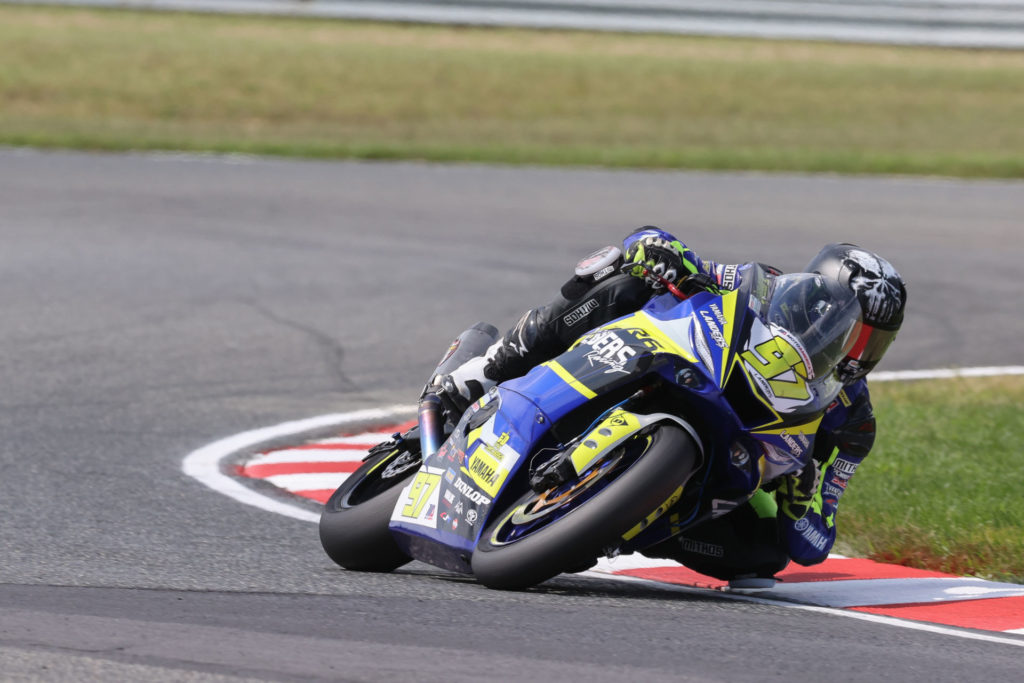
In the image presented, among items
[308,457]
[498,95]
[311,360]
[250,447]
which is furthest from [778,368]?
[498,95]

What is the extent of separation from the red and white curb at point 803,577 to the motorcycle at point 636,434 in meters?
0.47

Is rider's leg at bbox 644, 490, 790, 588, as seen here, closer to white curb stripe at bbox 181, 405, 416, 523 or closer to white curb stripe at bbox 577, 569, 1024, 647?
white curb stripe at bbox 577, 569, 1024, 647

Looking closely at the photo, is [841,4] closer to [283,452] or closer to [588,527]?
[283,452]

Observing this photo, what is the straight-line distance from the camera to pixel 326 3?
105 feet

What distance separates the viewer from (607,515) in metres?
4.61

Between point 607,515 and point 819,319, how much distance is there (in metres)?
0.98

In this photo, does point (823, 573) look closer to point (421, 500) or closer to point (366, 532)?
point (421, 500)

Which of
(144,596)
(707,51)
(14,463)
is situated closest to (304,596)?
(144,596)

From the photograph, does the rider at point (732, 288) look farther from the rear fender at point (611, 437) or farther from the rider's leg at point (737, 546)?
the rear fender at point (611, 437)

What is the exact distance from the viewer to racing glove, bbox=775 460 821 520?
5.32 metres

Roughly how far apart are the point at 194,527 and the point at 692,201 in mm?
12022

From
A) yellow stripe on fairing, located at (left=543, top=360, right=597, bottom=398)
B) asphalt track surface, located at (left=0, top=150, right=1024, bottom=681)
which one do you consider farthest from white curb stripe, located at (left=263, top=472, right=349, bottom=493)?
yellow stripe on fairing, located at (left=543, top=360, right=597, bottom=398)

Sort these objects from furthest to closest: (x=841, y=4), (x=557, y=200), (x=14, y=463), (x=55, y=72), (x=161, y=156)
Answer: (x=841, y=4), (x=55, y=72), (x=161, y=156), (x=557, y=200), (x=14, y=463)

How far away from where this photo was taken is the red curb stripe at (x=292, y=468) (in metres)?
6.97
